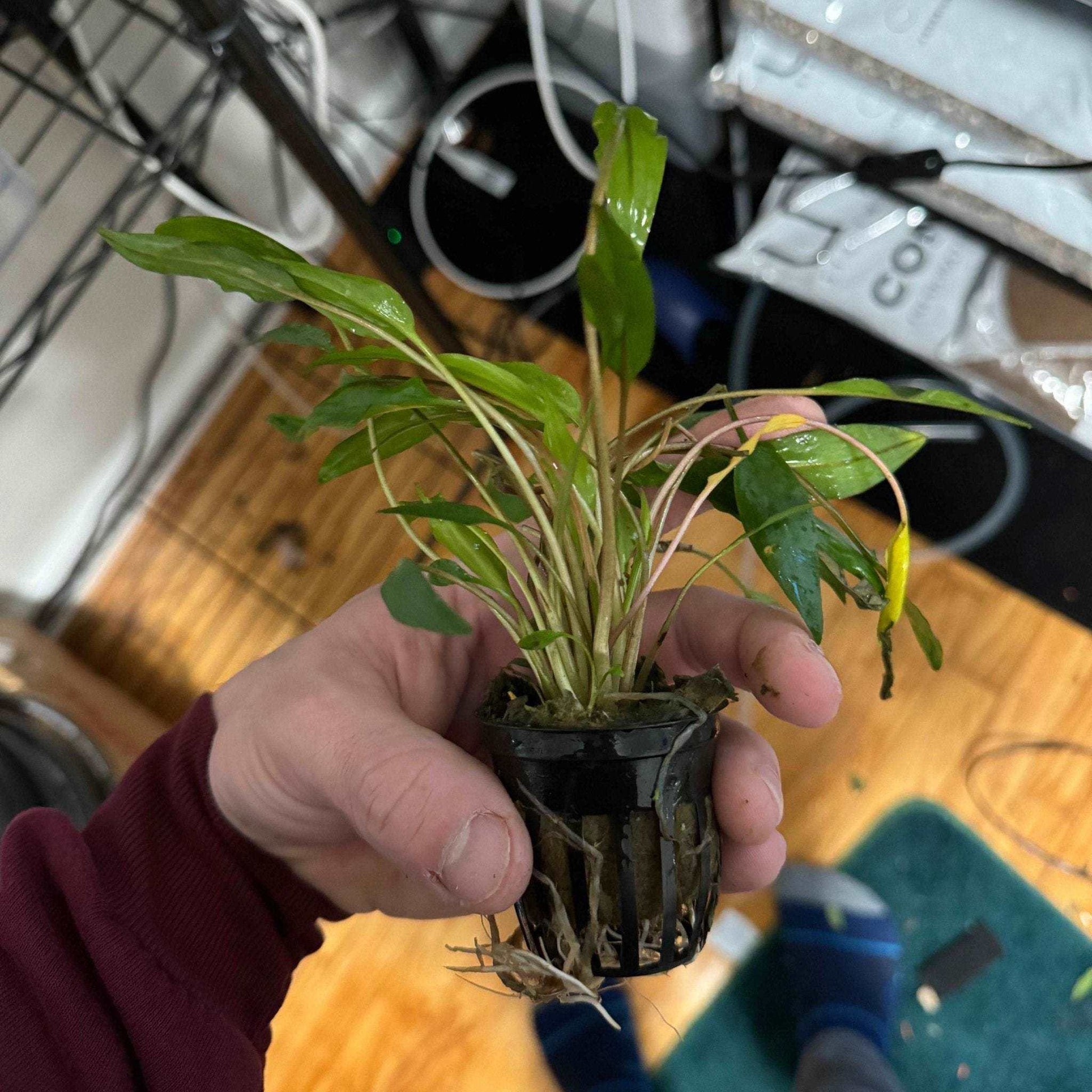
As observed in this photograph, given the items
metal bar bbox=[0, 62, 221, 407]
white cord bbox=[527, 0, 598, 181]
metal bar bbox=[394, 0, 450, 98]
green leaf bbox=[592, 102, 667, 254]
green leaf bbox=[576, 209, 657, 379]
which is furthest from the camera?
metal bar bbox=[394, 0, 450, 98]

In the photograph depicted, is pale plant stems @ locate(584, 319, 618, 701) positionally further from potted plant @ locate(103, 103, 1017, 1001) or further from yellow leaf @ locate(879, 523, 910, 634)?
yellow leaf @ locate(879, 523, 910, 634)

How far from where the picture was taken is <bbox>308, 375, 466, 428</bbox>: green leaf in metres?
0.47

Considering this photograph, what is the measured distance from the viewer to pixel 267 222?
129 centimetres

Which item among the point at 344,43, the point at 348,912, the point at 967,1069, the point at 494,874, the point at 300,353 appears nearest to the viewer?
the point at 494,874

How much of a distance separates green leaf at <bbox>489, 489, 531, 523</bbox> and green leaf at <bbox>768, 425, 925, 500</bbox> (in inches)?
6.5

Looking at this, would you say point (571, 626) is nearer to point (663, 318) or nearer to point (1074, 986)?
point (663, 318)

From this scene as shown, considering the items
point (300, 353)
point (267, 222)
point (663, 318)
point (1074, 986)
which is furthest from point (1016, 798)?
point (267, 222)

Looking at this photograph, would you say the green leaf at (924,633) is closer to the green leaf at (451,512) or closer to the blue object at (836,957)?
the green leaf at (451,512)

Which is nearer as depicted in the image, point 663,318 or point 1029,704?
point 1029,704

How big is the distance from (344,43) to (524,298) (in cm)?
42

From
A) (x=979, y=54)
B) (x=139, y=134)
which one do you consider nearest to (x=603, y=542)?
(x=979, y=54)

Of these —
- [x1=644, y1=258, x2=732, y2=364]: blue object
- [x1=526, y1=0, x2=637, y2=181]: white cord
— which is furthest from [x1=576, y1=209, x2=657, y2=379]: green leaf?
[x1=644, y1=258, x2=732, y2=364]: blue object

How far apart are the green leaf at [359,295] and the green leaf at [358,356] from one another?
2 cm

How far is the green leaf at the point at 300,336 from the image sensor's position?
505mm
